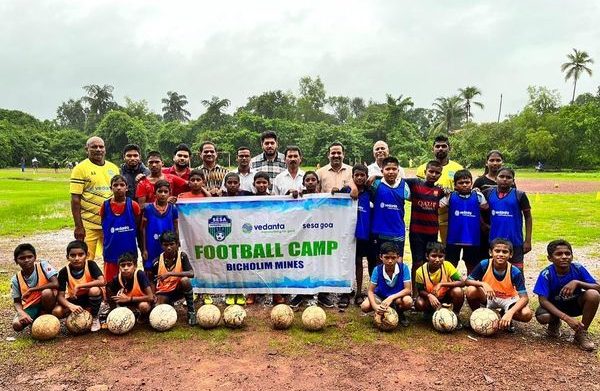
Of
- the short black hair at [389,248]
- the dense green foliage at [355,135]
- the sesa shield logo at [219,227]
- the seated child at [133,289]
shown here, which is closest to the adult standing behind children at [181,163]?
the sesa shield logo at [219,227]

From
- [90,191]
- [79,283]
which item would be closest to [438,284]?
[79,283]

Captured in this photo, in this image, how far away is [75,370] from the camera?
4758 millimetres

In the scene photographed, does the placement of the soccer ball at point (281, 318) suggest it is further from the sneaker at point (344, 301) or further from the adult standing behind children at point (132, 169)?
the adult standing behind children at point (132, 169)

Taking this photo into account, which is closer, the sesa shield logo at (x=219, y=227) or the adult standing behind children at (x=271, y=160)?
the sesa shield logo at (x=219, y=227)

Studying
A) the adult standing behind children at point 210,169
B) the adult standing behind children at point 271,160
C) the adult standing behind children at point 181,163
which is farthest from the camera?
the adult standing behind children at point 271,160

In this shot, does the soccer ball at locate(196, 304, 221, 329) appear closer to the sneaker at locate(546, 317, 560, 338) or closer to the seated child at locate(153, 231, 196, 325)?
the seated child at locate(153, 231, 196, 325)

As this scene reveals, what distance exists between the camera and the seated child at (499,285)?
5.73 meters

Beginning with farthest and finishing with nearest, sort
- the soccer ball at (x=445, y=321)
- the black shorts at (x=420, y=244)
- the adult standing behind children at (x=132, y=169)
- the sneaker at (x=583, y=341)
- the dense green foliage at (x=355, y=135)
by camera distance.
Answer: the dense green foliage at (x=355, y=135), the adult standing behind children at (x=132, y=169), the black shorts at (x=420, y=244), the soccer ball at (x=445, y=321), the sneaker at (x=583, y=341)

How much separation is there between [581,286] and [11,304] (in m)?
7.94

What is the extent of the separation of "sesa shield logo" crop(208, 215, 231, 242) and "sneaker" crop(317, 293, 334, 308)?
1.74m

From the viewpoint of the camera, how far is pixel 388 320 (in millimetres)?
5727

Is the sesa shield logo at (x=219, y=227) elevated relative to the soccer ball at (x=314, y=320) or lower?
elevated

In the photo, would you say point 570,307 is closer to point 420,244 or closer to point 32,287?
point 420,244

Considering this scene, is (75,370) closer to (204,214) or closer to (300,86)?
(204,214)
